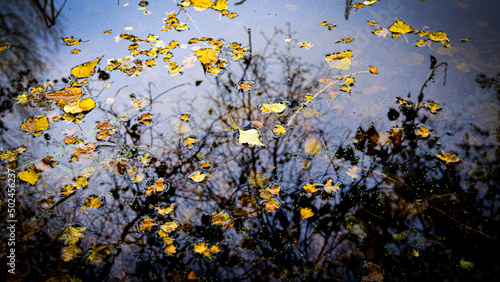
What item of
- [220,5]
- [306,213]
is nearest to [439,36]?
[306,213]

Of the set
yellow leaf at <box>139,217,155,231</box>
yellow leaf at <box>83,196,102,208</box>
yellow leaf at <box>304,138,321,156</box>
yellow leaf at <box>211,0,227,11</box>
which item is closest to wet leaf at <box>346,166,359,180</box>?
yellow leaf at <box>304,138,321,156</box>

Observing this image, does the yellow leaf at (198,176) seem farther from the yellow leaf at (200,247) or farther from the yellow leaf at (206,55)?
the yellow leaf at (206,55)

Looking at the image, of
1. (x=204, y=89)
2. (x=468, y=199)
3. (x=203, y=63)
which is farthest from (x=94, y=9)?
(x=468, y=199)

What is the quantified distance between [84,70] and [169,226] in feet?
8.53

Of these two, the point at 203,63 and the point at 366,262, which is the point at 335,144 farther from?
the point at 203,63

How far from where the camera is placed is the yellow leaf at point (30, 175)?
82.8 inches

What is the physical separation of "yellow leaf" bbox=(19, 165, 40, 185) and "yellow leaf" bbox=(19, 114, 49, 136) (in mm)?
490

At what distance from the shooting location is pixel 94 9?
4176 millimetres

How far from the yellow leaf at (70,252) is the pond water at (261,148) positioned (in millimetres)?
12

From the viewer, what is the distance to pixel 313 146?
7.00ft

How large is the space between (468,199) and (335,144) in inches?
37.9

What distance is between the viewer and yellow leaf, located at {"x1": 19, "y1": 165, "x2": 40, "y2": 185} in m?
2.10

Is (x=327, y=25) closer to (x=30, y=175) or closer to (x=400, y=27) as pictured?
(x=400, y=27)

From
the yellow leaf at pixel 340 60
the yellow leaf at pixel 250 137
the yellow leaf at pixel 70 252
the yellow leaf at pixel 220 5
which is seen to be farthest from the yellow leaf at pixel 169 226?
the yellow leaf at pixel 220 5
